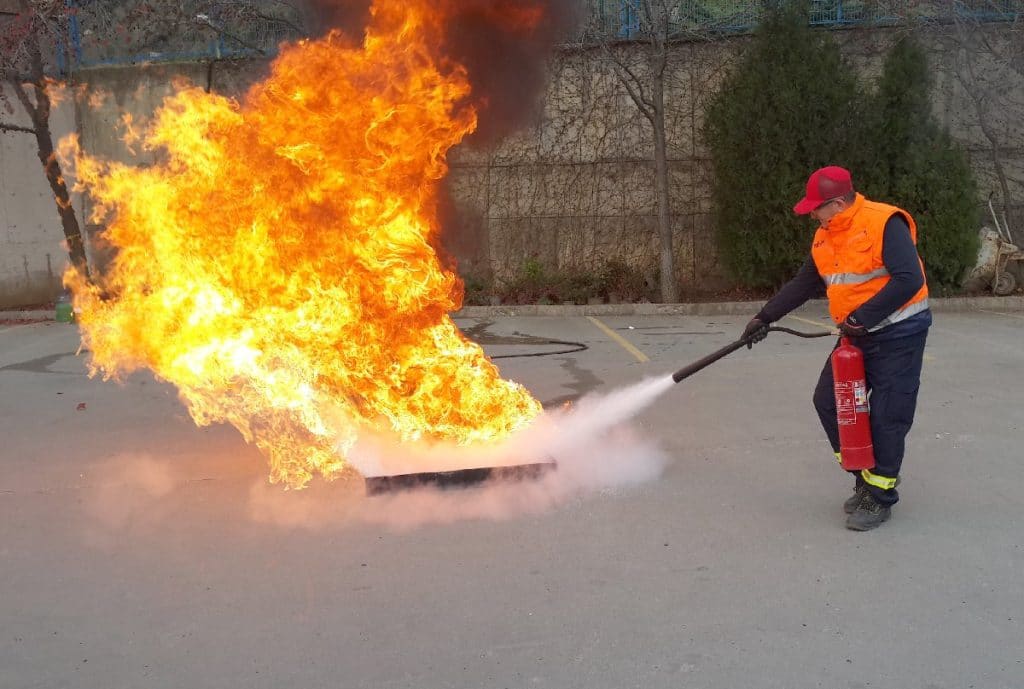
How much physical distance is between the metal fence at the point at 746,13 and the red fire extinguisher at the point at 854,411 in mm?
10390

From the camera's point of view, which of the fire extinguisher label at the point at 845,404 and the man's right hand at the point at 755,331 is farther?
the man's right hand at the point at 755,331

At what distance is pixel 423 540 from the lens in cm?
442

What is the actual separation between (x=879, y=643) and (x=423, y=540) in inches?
83.2

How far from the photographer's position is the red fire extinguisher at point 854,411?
14.4 ft

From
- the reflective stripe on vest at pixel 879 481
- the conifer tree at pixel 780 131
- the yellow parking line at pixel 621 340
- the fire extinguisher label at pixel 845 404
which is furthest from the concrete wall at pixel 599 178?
the reflective stripe on vest at pixel 879 481

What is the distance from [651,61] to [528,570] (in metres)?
11.6

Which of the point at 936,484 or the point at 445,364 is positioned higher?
the point at 445,364

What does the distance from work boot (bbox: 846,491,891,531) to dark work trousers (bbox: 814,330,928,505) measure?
1.8 inches

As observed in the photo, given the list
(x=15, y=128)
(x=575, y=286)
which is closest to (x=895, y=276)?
(x=575, y=286)

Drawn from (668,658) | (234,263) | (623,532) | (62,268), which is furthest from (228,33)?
(668,658)

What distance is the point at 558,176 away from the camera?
15.4 m

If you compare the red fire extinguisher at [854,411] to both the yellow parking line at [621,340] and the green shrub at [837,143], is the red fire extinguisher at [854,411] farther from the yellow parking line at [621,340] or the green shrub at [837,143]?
the green shrub at [837,143]

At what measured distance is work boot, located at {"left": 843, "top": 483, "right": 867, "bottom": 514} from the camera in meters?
4.49

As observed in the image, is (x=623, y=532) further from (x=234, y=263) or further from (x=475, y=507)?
(x=234, y=263)
